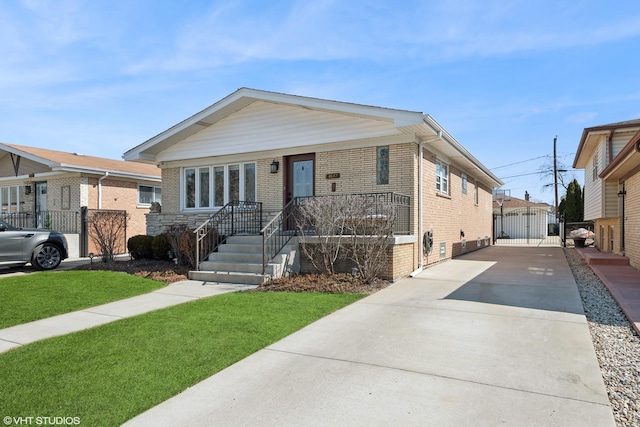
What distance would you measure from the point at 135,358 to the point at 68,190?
15958mm

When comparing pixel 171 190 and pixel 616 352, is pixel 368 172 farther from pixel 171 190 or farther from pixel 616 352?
pixel 171 190

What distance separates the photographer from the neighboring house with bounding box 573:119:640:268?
9.95 metres

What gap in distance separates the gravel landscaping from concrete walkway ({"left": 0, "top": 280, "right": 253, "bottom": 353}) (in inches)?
238

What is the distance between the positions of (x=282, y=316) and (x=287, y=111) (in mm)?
7514

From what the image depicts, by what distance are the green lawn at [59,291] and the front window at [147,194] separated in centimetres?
976

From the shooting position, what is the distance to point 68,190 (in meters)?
17.0

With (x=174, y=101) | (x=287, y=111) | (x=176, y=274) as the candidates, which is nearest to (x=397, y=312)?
(x=176, y=274)

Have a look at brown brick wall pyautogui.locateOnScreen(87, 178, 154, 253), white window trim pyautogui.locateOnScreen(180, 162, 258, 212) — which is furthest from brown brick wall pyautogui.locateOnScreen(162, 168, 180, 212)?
brown brick wall pyautogui.locateOnScreen(87, 178, 154, 253)

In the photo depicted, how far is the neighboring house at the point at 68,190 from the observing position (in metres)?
16.2

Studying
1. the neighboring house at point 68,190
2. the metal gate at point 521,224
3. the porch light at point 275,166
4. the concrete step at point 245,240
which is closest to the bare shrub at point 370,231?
the concrete step at point 245,240

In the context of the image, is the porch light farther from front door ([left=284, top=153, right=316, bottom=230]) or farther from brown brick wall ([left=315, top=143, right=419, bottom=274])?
brown brick wall ([left=315, top=143, right=419, bottom=274])

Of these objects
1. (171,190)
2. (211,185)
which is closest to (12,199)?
(171,190)

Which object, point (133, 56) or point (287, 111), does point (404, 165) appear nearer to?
point (287, 111)

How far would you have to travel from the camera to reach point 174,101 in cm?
1329
